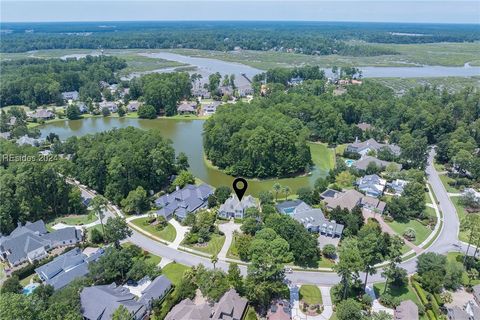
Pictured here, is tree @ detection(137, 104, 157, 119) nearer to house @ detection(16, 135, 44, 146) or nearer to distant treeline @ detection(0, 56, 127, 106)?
distant treeline @ detection(0, 56, 127, 106)

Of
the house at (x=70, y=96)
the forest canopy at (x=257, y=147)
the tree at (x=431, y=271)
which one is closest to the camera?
the tree at (x=431, y=271)

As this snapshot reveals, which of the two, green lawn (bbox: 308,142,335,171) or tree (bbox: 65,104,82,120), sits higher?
tree (bbox: 65,104,82,120)

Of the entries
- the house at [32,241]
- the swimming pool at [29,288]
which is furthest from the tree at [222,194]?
the swimming pool at [29,288]

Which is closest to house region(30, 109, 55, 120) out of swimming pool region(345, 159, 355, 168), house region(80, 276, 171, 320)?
house region(80, 276, 171, 320)

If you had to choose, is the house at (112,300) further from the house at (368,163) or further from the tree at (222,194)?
the house at (368,163)

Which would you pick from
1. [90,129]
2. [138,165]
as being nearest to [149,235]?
[138,165]

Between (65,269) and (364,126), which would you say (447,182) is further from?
(65,269)
